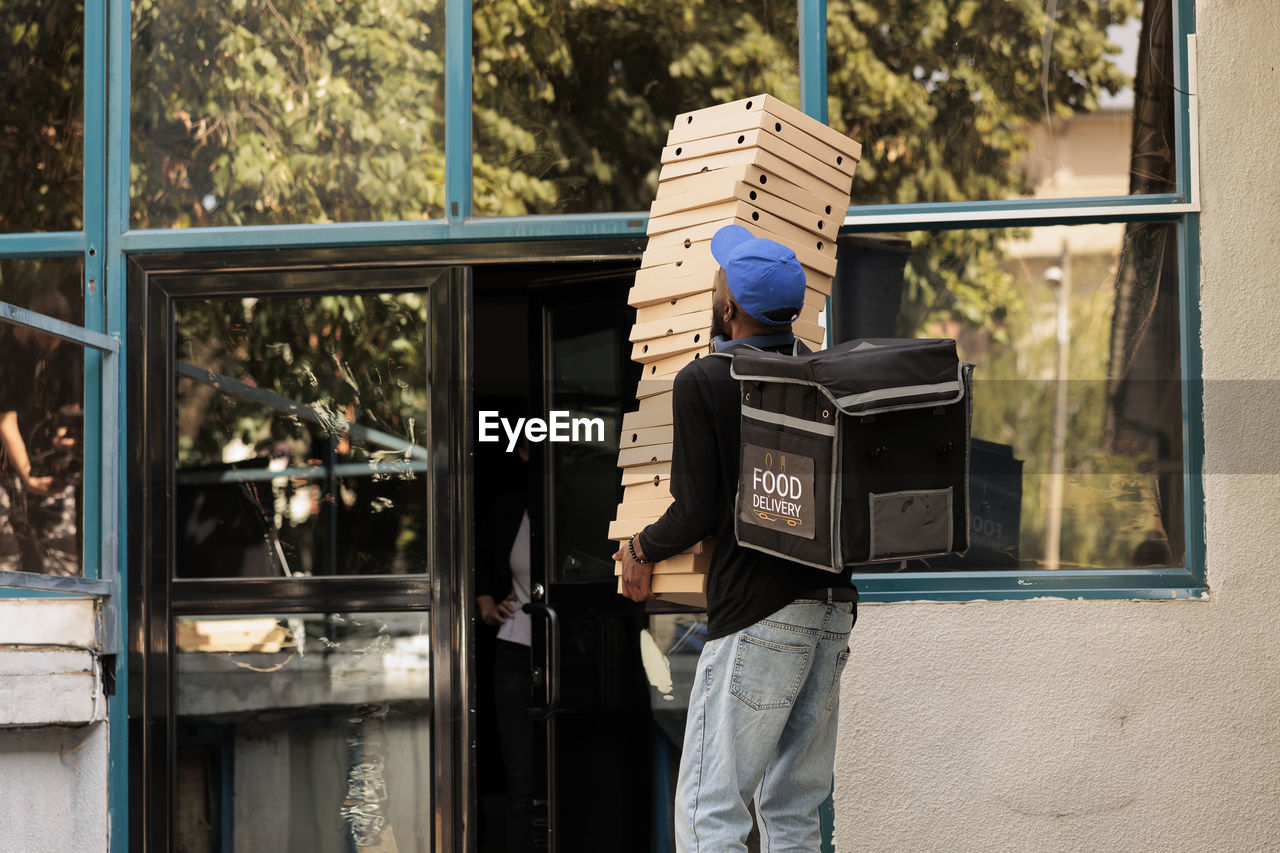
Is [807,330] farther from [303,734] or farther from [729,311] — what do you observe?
[303,734]

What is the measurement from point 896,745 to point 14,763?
3.26 metres

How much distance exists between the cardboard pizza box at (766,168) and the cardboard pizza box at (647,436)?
81 centimetres

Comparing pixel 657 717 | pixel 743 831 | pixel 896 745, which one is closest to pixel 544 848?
pixel 657 717

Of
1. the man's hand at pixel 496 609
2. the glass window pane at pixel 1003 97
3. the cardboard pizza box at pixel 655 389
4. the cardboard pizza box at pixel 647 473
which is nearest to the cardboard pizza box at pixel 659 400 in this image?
the cardboard pizza box at pixel 655 389

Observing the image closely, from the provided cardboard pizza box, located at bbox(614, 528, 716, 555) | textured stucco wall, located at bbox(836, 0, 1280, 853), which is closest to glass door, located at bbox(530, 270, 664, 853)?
textured stucco wall, located at bbox(836, 0, 1280, 853)

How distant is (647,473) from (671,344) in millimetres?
405

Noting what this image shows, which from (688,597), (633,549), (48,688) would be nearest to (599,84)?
(633,549)

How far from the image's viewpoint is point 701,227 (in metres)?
3.82

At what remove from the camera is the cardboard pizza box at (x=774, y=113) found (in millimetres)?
3854

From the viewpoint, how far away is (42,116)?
499 cm

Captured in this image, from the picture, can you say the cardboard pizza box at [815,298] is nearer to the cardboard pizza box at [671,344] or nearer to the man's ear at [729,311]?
the cardboard pizza box at [671,344]

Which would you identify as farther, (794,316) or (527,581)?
→ (527,581)

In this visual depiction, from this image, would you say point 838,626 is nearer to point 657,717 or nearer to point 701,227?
point 701,227
